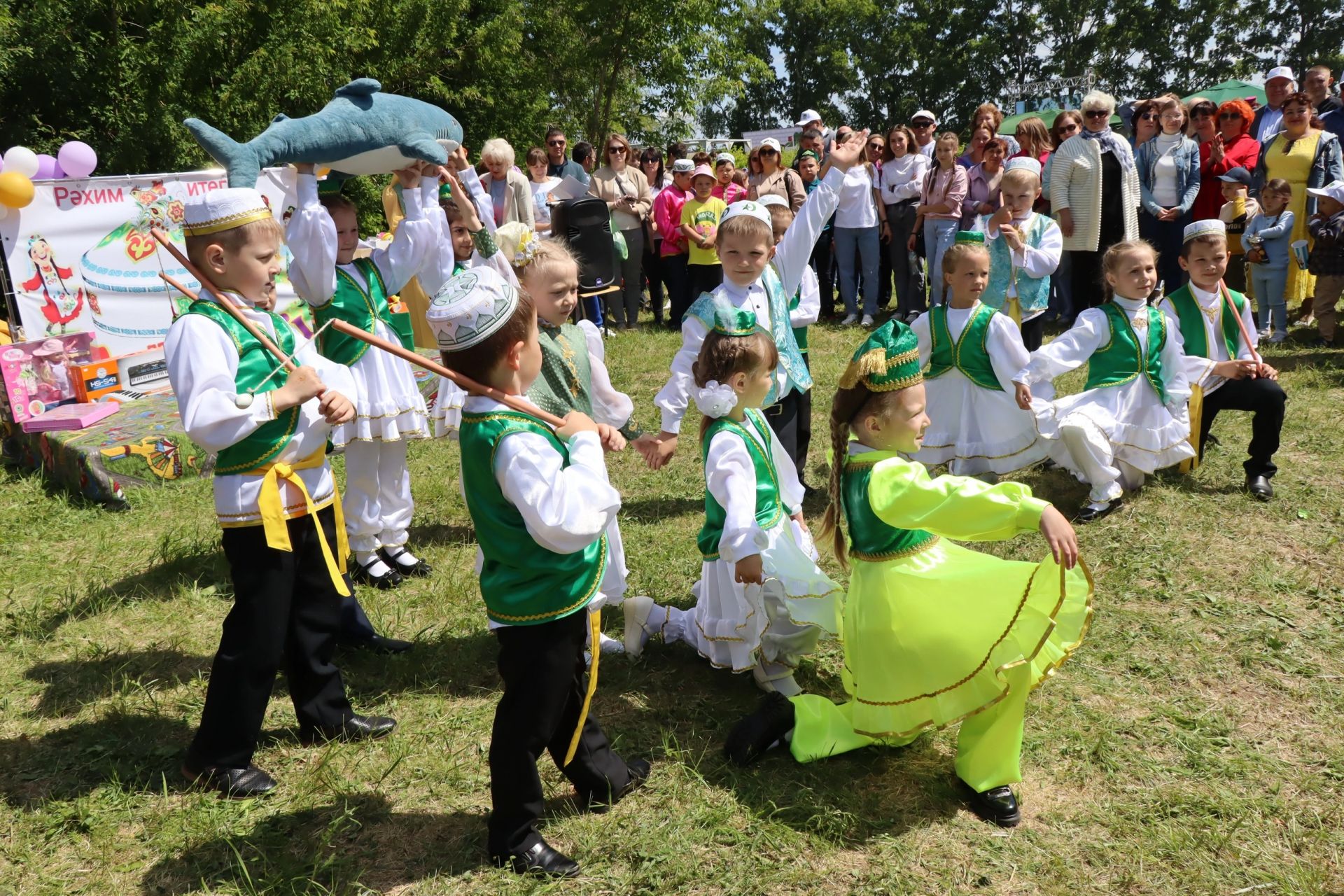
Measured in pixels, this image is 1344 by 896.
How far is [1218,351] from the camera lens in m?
5.44

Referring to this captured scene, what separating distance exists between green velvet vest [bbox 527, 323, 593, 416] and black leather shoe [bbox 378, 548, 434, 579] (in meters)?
1.53

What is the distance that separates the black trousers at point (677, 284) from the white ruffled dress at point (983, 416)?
5883 millimetres

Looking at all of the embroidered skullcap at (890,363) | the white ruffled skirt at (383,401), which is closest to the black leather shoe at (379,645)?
the white ruffled skirt at (383,401)

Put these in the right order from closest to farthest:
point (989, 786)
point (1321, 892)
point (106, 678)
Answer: point (1321, 892) → point (989, 786) → point (106, 678)

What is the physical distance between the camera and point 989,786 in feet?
9.52

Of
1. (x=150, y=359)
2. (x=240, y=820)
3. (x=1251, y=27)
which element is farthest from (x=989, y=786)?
(x=1251, y=27)

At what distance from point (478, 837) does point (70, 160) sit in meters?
7.56

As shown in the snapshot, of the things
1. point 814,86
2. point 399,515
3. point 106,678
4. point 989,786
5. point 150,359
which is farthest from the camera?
point 814,86

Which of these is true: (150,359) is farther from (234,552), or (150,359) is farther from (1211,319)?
(1211,319)

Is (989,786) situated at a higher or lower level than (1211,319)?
lower

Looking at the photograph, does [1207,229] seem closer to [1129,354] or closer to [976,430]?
[1129,354]

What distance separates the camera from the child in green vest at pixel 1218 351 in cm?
530

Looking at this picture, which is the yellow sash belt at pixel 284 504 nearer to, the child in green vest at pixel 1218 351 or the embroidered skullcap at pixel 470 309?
the embroidered skullcap at pixel 470 309

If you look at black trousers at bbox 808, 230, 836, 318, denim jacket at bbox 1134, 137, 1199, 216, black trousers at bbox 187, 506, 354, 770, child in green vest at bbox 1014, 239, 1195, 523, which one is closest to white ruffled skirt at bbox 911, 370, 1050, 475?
child in green vest at bbox 1014, 239, 1195, 523
